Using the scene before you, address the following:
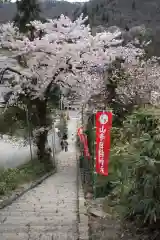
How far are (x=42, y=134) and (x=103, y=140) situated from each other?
653 cm

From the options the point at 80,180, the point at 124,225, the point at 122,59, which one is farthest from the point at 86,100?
the point at 124,225

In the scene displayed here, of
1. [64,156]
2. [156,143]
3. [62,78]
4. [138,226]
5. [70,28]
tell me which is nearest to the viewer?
[156,143]

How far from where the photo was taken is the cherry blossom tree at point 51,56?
1274 centimetres

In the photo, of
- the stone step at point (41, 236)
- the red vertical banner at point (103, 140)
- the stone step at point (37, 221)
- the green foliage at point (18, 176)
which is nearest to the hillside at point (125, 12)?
the green foliage at point (18, 176)

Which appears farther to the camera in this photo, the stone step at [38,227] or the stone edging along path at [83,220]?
the stone step at [38,227]

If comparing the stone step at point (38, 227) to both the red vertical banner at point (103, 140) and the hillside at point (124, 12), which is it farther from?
the hillside at point (124, 12)

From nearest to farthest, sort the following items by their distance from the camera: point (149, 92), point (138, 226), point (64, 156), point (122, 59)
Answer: point (138, 226)
point (149, 92)
point (122, 59)
point (64, 156)

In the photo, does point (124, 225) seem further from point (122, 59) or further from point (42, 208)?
point (122, 59)

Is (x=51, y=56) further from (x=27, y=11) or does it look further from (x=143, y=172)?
(x=27, y=11)

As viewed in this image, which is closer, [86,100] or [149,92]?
[149,92]

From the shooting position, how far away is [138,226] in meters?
5.90

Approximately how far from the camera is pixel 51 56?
43.0 ft

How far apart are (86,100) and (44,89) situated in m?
3.87

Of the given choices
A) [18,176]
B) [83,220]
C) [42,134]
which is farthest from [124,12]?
[83,220]
